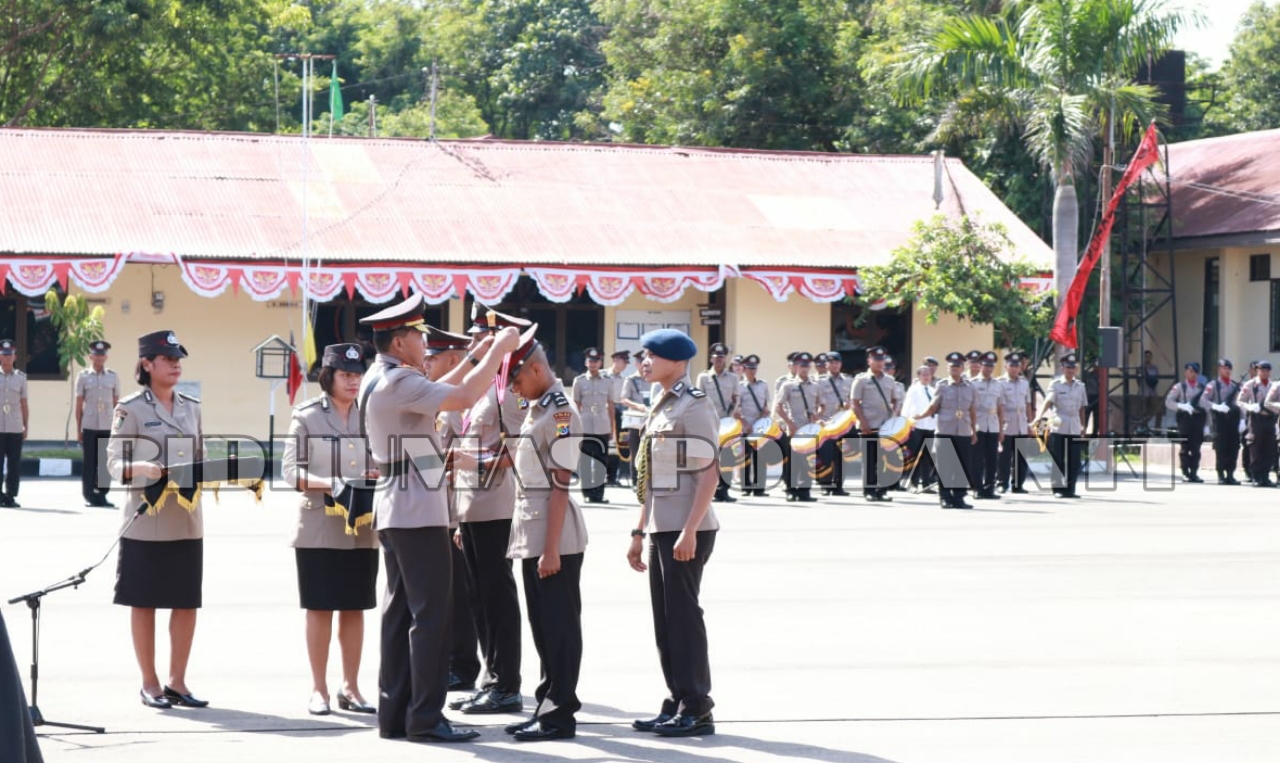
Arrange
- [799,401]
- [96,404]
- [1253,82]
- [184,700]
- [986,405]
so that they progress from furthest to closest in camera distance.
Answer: [1253,82], [799,401], [986,405], [96,404], [184,700]

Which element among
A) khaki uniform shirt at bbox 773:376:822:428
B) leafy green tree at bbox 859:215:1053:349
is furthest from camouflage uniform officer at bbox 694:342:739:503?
leafy green tree at bbox 859:215:1053:349

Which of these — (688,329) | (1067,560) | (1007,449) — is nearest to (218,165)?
(688,329)

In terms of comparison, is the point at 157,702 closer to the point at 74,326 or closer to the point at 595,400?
the point at 595,400

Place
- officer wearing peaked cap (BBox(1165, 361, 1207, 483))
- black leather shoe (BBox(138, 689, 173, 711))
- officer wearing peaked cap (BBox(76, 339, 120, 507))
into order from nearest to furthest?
1. black leather shoe (BBox(138, 689, 173, 711))
2. officer wearing peaked cap (BBox(76, 339, 120, 507))
3. officer wearing peaked cap (BBox(1165, 361, 1207, 483))

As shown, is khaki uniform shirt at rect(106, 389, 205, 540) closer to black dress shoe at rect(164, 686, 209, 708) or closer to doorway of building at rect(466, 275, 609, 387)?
black dress shoe at rect(164, 686, 209, 708)

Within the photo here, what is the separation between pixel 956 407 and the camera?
20188mm

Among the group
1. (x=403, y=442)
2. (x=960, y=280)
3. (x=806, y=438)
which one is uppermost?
(x=960, y=280)

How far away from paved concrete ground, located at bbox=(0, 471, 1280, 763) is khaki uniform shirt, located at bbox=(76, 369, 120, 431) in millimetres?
2787

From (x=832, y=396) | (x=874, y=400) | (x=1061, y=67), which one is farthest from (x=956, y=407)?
(x=1061, y=67)

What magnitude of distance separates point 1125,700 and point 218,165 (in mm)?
22423

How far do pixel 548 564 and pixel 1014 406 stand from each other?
14.8 m

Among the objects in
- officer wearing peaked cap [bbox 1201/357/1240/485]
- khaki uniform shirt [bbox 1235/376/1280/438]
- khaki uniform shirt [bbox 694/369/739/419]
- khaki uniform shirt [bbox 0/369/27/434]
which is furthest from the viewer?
officer wearing peaked cap [bbox 1201/357/1240/485]

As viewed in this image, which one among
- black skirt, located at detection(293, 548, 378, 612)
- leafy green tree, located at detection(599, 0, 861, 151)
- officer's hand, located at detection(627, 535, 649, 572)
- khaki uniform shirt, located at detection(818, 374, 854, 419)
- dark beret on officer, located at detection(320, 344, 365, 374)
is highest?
leafy green tree, located at detection(599, 0, 861, 151)

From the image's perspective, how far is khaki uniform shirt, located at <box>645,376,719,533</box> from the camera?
7.46 m
